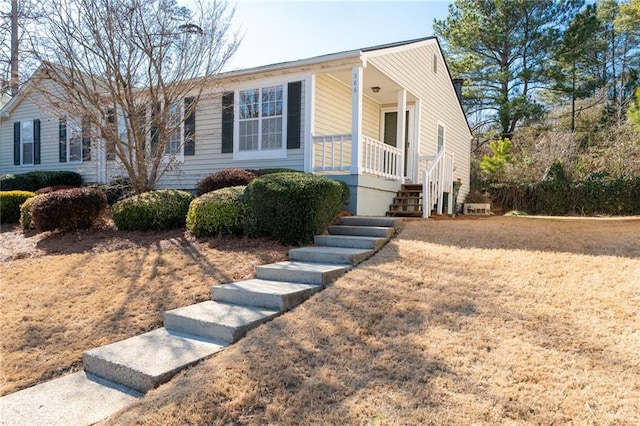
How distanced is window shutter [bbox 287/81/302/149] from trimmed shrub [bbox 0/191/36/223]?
6.83m

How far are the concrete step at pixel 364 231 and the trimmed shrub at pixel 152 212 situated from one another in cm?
297

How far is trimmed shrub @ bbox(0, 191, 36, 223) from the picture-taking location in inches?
416

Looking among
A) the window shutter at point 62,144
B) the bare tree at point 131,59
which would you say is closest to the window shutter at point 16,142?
the window shutter at point 62,144

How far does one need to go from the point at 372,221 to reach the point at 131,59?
225 inches

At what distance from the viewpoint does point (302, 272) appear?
16.2 ft

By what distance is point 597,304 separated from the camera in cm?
386

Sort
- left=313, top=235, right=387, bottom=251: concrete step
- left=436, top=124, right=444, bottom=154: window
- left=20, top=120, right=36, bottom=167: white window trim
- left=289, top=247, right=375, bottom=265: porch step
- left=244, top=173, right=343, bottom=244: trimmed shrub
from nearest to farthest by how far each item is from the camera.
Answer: left=289, top=247, right=375, bottom=265: porch step < left=313, top=235, right=387, bottom=251: concrete step < left=244, top=173, right=343, bottom=244: trimmed shrub < left=436, top=124, right=444, bottom=154: window < left=20, top=120, right=36, bottom=167: white window trim

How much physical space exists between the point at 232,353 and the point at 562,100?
27.1 m

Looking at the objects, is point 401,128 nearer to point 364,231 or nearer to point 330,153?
point 330,153

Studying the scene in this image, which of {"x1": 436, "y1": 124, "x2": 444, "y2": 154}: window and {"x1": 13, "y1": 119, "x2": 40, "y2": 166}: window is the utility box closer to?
{"x1": 436, "y1": 124, "x2": 444, "y2": 154}: window

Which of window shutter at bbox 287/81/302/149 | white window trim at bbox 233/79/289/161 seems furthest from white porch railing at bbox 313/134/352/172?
white window trim at bbox 233/79/289/161

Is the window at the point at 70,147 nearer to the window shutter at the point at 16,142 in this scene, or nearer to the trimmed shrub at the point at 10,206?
the window shutter at the point at 16,142

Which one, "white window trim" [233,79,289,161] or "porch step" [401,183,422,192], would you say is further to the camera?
"porch step" [401,183,422,192]

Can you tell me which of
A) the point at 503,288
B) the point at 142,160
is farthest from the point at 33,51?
the point at 503,288
